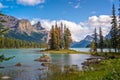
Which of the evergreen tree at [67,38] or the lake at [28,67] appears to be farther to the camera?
the evergreen tree at [67,38]

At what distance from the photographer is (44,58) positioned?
75.9 meters

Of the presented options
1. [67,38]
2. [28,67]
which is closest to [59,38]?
[67,38]

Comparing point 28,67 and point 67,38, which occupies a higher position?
point 67,38

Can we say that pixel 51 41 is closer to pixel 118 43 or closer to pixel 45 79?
pixel 118 43

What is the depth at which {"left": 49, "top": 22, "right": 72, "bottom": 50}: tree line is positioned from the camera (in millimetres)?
150875

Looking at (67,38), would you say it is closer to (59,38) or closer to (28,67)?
(59,38)

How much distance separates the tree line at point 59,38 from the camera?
151 m

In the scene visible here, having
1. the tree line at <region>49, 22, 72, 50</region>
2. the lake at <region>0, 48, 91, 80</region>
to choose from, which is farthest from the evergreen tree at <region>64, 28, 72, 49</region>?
the lake at <region>0, 48, 91, 80</region>

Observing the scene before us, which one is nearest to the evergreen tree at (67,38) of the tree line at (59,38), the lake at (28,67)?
the tree line at (59,38)

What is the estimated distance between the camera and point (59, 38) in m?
156

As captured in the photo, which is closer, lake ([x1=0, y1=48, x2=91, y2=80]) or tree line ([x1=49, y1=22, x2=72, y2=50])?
lake ([x1=0, y1=48, x2=91, y2=80])

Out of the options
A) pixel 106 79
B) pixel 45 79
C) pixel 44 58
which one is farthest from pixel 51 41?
pixel 106 79

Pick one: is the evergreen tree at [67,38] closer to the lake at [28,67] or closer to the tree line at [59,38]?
the tree line at [59,38]

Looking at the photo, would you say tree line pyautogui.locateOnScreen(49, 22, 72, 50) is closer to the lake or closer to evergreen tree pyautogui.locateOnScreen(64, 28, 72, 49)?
evergreen tree pyautogui.locateOnScreen(64, 28, 72, 49)
